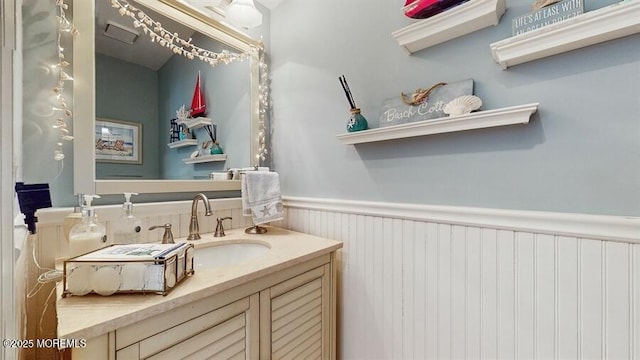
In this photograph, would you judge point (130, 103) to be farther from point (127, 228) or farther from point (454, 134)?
point (454, 134)

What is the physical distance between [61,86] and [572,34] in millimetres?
1538

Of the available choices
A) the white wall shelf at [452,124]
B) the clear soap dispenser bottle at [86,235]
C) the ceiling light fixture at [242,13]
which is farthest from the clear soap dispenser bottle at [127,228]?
the ceiling light fixture at [242,13]

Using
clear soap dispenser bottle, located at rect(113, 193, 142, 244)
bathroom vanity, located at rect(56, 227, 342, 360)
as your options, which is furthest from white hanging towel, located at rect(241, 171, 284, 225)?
clear soap dispenser bottle, located at rect(113, 193, 142, 244)

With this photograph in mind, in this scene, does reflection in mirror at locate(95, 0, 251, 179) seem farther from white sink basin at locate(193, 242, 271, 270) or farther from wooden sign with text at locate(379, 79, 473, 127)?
wooden sign with text at locate(379, 79, 473, 127)

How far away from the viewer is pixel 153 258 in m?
0.65

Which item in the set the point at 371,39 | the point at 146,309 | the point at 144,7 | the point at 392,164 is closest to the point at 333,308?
the point at 392,164

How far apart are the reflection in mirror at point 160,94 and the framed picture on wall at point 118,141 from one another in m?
0.01

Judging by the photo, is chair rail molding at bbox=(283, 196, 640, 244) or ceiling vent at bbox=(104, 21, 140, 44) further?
ceiling vent at bbox=(104, 21, 140, 44)

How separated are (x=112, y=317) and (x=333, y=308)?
2.74 ft

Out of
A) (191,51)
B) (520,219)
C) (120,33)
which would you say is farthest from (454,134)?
(120,33)

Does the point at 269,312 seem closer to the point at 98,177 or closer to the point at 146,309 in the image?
the point at 146,309

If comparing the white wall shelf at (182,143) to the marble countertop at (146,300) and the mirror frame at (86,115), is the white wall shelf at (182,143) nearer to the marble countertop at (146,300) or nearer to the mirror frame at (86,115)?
the mirror frame at (86,115)

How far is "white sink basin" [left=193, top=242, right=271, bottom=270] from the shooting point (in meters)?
1.13

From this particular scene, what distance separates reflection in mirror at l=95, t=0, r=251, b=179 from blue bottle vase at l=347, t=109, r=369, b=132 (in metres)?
0.65
